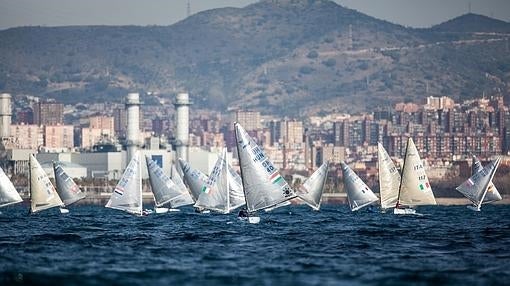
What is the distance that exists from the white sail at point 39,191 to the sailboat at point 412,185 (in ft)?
92.7

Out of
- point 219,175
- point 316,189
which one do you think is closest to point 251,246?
point 219,175

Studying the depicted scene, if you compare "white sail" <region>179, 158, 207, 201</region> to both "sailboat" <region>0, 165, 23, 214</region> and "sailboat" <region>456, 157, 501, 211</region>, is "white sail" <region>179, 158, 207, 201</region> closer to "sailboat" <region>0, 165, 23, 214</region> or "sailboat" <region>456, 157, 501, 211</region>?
"sailboat" <region>0, 165, 23, 214</region>

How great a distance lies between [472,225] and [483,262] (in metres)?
39.6

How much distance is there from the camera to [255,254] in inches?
2579

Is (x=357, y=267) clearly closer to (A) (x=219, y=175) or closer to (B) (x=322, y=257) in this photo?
(B) (x=322, y=257)

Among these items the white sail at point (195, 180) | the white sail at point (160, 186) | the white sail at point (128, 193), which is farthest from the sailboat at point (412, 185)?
the white sail at point (195, 180)

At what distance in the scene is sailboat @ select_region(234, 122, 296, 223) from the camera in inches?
3263

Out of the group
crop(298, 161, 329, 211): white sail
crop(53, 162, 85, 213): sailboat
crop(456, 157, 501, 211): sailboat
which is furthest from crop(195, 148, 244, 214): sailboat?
crop(53, 162, 85, 213): sailboat

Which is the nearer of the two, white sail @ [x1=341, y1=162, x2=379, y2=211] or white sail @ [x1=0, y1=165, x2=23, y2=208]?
white sail @ [x1=0, y1=165, x2=23, y2=208]

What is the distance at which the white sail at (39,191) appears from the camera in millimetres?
117312

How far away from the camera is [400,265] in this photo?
59.5 m

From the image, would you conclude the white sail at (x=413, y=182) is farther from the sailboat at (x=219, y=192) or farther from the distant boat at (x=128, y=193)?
the distant boat at (x=128, y=193)

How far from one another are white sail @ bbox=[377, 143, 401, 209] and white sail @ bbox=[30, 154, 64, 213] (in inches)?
1033

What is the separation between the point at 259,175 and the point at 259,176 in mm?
56
